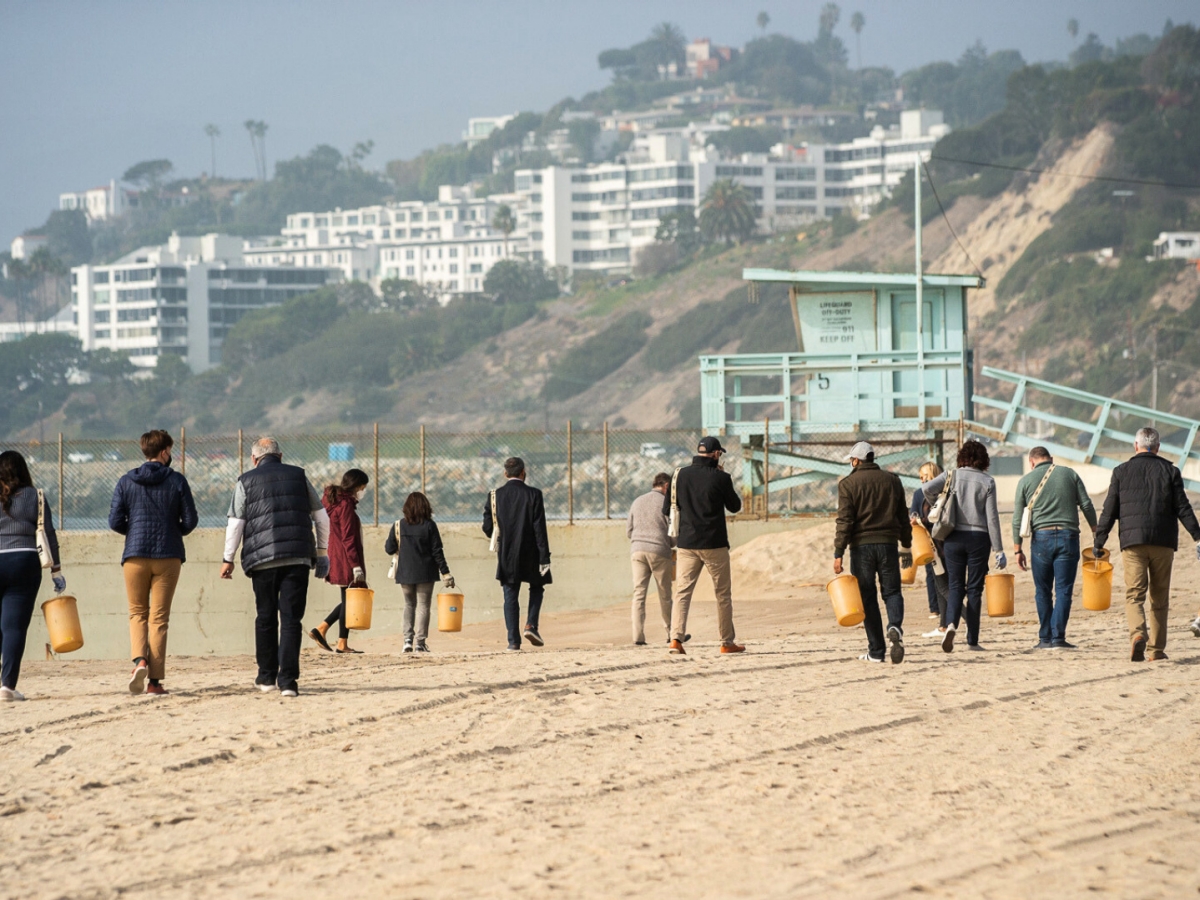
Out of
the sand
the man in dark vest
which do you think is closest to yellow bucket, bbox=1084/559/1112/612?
the sand

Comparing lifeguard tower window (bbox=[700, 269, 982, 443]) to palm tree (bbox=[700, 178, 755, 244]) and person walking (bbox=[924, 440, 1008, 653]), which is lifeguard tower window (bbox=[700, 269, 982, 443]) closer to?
person walking (bbox=[924, 440, 1008, 653])

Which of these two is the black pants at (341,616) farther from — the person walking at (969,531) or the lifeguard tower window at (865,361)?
the lifeguard tower window at (865,361)

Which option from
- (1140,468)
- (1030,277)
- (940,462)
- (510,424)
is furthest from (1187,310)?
(1140,468)

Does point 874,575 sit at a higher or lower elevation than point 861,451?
lower

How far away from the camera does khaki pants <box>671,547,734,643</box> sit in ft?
40.3

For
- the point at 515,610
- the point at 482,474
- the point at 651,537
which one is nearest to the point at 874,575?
the point at 651,537

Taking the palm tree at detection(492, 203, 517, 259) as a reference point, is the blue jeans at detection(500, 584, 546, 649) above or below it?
below

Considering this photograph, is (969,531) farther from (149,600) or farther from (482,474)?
(482,474)

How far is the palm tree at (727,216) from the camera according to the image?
466ft

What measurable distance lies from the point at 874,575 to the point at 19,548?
571 cm

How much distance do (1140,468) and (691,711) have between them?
12.7 feet

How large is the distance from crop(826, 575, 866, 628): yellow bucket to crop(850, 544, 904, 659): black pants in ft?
0.15

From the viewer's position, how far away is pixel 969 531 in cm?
1196

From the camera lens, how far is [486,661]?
12297 millimetres
